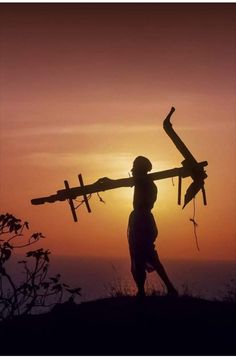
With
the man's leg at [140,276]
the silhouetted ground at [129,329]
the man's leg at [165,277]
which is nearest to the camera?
the silhouetted ground at [129,329]

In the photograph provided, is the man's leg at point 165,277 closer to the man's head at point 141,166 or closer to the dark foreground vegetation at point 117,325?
the dark foreground vegetation at point 117,325

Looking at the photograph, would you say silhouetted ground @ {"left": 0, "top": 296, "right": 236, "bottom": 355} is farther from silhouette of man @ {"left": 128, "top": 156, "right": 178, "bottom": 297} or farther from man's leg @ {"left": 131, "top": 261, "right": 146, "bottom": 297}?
silhouette of man @ {"left": 128, "top": 156, "right": 178, "bottom": 297}

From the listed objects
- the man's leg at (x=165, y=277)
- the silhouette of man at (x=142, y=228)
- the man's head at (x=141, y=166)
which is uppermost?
the man's head at (x=141, y=166)

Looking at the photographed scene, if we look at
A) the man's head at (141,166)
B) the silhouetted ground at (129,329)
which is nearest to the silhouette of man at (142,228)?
the man's head at (141,166)

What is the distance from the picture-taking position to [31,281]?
1270 centimetres

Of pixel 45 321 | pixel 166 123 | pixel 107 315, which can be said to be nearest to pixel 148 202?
pixel 166 123

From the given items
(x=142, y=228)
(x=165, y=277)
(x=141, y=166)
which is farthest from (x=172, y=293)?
(x=141, y=166)

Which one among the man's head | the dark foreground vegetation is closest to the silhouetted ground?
the dark foreground vegetation

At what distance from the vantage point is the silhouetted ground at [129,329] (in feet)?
30.0

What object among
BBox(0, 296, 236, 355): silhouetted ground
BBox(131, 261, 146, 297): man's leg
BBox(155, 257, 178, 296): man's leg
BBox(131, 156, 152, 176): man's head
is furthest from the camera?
BBox(131, 156, 152, 176): man's head

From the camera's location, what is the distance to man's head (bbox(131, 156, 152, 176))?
11992mm

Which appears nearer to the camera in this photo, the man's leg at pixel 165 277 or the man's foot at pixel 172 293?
the man's leg at pixel 165 277

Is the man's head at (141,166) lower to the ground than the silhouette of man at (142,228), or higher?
higher

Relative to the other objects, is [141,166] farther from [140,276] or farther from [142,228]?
[140,276]
